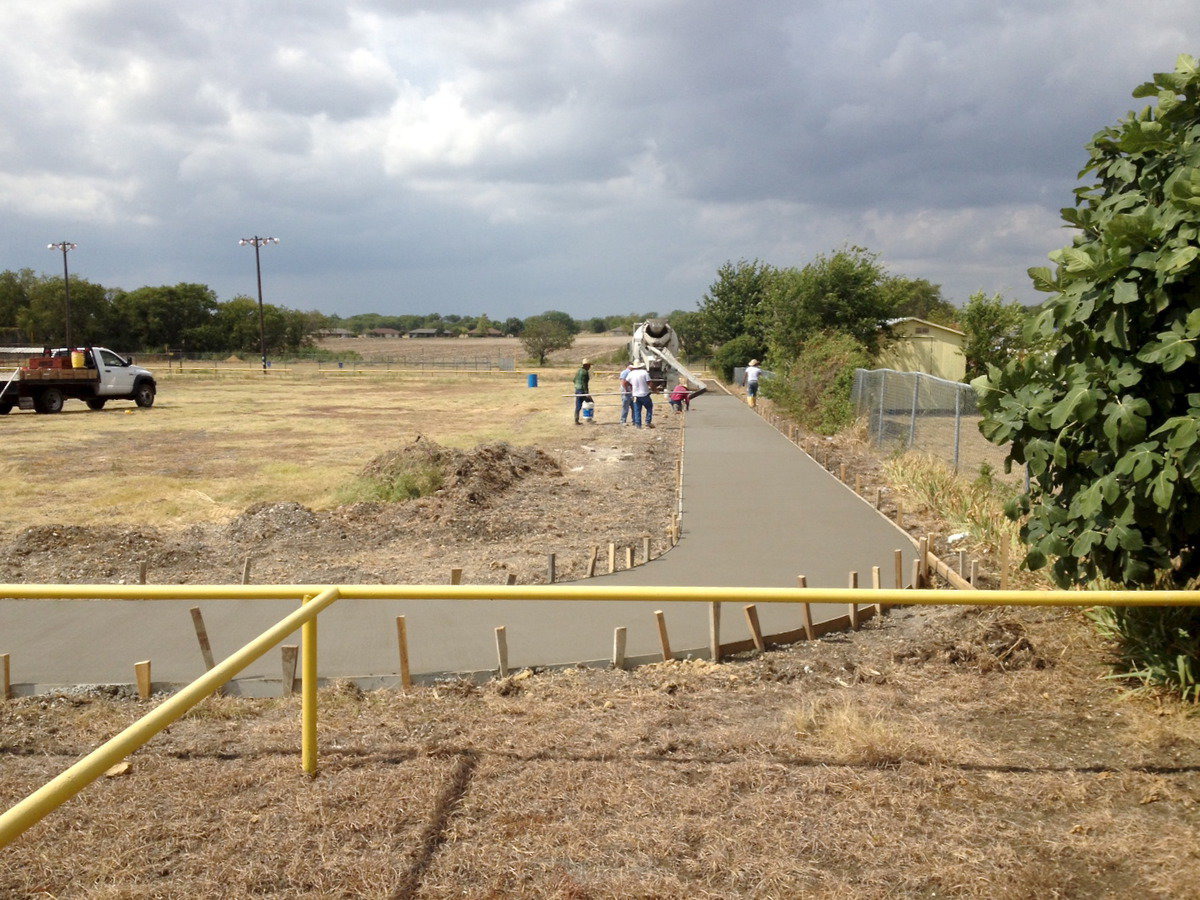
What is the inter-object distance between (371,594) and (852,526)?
812 centimetres

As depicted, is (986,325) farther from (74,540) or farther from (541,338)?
(541,338)

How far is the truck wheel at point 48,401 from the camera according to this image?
33.0 metres

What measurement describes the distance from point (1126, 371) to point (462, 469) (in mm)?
10812

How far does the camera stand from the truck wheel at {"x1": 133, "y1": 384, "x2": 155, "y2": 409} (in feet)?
119

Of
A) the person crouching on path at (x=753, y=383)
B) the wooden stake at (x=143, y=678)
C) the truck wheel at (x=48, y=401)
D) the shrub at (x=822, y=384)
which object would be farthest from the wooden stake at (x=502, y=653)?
the truck wheel at (x=48, y=401)

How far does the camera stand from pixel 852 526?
1140 cm

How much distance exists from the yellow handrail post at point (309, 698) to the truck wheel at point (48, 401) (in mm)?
33503

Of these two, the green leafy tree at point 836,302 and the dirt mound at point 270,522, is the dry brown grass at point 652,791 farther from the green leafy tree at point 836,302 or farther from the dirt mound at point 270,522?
the green leafy tree at point 836,302

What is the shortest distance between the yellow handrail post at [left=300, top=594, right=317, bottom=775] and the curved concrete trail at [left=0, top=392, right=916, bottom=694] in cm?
160

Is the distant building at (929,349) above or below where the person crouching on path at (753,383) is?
above

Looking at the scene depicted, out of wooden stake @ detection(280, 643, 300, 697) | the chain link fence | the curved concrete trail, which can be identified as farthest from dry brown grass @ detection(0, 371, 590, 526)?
wooden stake @ detection(280, 643, 300, 697)

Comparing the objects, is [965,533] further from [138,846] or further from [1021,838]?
[138,846]

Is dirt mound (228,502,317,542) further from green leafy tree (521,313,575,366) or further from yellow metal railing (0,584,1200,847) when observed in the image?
green leafy tree (521,313,575,366)

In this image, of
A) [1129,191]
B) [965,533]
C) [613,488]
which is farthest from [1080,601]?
[613,488]
